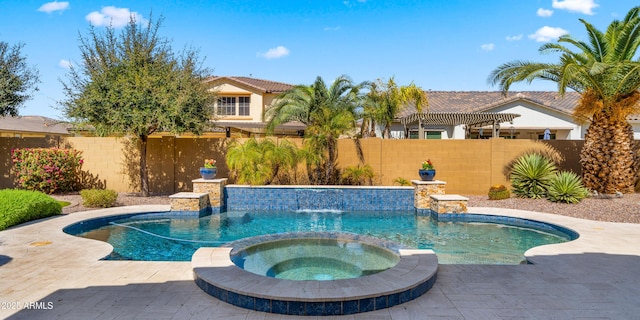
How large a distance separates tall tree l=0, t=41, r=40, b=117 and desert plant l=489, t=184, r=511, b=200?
1790 cm

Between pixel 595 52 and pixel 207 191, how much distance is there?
13.8 m

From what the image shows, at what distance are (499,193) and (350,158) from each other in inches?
222

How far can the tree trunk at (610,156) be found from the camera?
11992 millimetres

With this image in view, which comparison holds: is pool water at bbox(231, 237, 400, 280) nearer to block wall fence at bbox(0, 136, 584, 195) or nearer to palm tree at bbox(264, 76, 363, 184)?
palm tree at bbox(264, 76, 363, 184)

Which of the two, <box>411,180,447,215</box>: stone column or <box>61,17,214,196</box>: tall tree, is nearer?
<box>411,180,447,215</box>: stone column

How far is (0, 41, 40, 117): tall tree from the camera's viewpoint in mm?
13109

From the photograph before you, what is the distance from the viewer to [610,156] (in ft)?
39.6

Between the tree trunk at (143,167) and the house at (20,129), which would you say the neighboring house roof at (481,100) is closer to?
the tree trunk at (143,167)

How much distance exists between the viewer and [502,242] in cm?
801

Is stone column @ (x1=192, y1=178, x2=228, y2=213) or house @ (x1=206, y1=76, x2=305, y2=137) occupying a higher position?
house @ (x1=206, y1=76, x2=305, y2=137)

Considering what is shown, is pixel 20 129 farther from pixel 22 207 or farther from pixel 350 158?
pixel 350 158

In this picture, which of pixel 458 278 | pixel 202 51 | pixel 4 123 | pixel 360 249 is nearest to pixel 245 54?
pixel 202 51

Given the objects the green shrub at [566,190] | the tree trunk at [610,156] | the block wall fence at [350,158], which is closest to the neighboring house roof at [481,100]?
the block wall fence at [350,158]

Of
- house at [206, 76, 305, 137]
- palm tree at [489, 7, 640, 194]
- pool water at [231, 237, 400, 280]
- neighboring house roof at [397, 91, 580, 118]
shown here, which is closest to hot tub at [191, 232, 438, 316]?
pool water at [231, 237, 400, 280]
